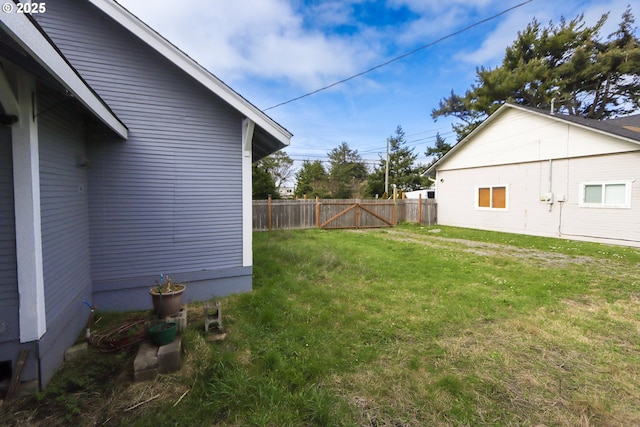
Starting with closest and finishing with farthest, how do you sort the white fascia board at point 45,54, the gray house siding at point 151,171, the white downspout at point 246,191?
1. the white fascia board at point 45,54
2. the gray house siding at point 151,171
3. the white downspout at point 246,191

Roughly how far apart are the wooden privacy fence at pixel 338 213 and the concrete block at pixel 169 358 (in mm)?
9002

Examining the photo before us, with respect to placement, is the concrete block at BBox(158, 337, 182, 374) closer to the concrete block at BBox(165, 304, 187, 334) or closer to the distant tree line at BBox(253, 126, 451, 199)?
the concrete block at BBox(165, 304, 187, 334)

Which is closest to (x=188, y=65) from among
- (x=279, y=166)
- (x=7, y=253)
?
(x=7, y=253)

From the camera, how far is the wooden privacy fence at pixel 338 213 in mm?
11664

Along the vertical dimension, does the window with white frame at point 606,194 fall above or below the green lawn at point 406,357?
above

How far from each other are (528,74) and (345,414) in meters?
23.2

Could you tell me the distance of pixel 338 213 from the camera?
12938 millimetres

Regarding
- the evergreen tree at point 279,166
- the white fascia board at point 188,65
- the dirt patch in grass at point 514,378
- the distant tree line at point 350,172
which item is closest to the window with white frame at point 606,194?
the dirt patch in grass at point 514,378

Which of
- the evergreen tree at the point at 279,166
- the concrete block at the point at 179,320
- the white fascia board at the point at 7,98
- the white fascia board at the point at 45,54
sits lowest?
the concrete block at the point at 179,320

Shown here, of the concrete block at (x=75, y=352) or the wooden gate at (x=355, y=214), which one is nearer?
the concrete block at (x=75, y=352)

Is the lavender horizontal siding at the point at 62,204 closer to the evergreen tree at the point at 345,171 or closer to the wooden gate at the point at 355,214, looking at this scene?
the wooden gate at the point at 355,214

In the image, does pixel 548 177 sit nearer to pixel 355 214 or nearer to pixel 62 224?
pixel 355 214

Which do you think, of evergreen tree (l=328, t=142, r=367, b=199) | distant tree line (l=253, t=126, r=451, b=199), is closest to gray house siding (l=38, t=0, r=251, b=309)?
distant tree line (l=253, t=126, r=451, b=199)

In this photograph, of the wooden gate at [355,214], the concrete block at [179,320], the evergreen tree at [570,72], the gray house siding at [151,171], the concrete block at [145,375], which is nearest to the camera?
the concrete block at [145,375]
